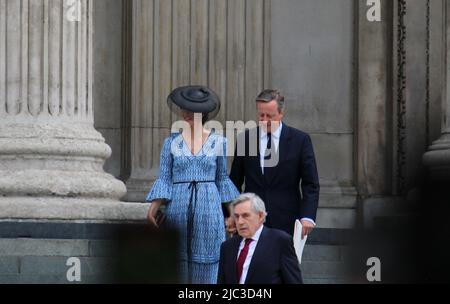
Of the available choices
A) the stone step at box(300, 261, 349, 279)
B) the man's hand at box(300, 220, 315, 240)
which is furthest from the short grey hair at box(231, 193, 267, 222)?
the stone step at box(300, 261, 349, 279)

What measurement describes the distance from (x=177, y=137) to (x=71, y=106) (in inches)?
97.0

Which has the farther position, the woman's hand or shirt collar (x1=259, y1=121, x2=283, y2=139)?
shirt collar (x1=259, y1=121, x2=283, y2=139)

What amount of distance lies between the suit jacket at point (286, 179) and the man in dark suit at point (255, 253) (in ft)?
7.16

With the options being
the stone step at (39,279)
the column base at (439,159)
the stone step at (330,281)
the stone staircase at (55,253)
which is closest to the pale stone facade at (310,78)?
the column base at (439,159)

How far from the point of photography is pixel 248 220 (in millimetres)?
15000

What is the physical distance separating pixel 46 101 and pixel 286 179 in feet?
10.3

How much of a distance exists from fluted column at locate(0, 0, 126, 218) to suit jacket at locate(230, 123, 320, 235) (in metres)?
2.33

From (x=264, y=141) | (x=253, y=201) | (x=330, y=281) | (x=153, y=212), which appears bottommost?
(x=330, y=281)

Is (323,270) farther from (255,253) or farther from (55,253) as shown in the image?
(255,253)

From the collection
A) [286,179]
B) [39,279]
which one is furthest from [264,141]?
[39,279]

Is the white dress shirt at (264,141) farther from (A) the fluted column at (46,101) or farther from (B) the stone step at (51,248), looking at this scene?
(A) the fluted column at (46,101)

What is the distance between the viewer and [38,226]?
731 inches

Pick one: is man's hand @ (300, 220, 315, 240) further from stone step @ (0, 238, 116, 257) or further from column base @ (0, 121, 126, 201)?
column base @ (0, 121, 126, 201)

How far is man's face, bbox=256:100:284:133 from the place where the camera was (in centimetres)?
1717
